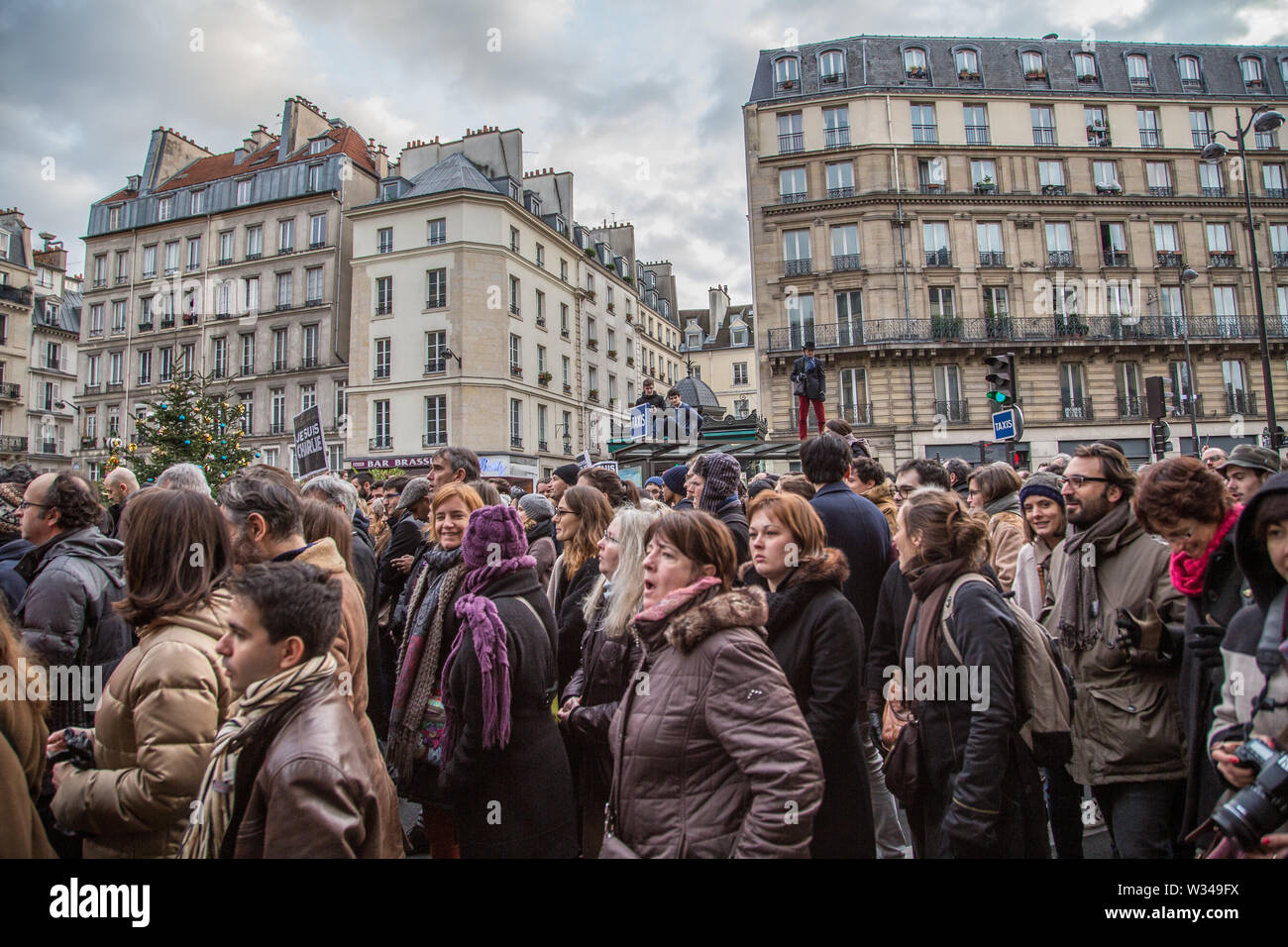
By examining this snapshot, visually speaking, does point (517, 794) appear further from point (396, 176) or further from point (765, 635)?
point (396, 176)

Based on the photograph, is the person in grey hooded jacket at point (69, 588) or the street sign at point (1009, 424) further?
the street sign at point (1009, 424)

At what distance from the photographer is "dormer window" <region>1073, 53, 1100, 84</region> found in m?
34.0

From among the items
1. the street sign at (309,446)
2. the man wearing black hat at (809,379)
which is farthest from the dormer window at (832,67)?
the street sign at (309,446)

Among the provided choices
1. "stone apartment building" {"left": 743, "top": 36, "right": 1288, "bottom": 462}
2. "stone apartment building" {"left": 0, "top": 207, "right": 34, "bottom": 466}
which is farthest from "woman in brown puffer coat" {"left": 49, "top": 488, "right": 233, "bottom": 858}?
"stone apartment building" {"left": 0, "top": 207, "right": 34, "bottom": 466}

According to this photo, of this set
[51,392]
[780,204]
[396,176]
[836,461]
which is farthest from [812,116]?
[51,392]

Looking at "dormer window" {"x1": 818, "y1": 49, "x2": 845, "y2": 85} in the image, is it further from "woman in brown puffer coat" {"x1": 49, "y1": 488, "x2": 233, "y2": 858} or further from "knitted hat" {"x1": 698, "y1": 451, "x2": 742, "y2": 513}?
"woman in brown puffer coat" {"x1": 49, "y1": 488, "x2": 233, "y2": 858}

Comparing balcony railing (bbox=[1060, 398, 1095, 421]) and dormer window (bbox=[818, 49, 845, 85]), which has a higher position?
dormer window (bbox=[818, 49, 845, 85])

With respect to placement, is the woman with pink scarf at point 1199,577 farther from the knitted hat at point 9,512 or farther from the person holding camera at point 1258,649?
the knitted hat at point 9,512

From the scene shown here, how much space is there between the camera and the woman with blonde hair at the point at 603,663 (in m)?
3.37

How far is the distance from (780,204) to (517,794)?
32355 millimetres

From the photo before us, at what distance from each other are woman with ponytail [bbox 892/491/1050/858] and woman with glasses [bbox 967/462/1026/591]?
2027 mm

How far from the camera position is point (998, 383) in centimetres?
1005

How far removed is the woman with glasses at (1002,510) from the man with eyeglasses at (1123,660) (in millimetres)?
1437

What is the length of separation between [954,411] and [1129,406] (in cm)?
807
